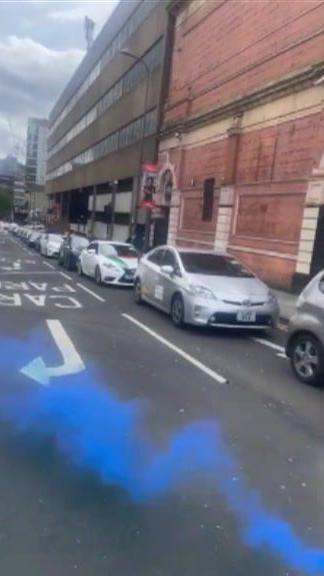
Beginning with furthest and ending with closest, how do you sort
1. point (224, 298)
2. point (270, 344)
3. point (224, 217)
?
point (224, 217), point (224, 298), point (270, 344)

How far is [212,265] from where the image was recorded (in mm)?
11359

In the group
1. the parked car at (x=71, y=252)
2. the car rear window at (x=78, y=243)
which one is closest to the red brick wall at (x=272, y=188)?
the car rear window at (x=78, y=243)

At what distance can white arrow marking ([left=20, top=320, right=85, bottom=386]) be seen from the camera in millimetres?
6594

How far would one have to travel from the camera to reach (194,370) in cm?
743

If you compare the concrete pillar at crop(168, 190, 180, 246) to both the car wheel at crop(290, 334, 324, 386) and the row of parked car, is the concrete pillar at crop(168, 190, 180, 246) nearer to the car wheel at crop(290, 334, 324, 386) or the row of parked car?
the row of parked car

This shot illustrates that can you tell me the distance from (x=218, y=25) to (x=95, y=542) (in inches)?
1043

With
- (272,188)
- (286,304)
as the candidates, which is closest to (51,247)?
(272,188)

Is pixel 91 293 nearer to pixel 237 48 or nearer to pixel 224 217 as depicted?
pixel 224 217

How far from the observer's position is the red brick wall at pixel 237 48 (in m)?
18.9

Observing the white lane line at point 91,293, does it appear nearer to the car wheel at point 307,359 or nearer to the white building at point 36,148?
the car wheel at point 307,359

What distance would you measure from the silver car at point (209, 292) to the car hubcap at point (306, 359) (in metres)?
2.57

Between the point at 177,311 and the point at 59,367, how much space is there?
3896 millimetres

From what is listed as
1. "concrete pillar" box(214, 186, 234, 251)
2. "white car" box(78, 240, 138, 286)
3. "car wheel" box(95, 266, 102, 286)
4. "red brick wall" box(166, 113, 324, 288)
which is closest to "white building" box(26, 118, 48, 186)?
"concrete pillar" box(214, 186, 234, 251)

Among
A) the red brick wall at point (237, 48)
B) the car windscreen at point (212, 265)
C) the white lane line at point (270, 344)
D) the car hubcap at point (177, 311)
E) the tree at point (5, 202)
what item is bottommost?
the tree at point (5, 202)
